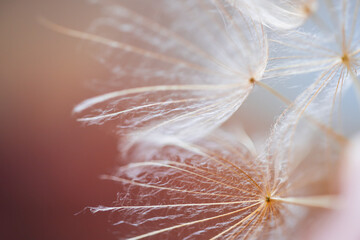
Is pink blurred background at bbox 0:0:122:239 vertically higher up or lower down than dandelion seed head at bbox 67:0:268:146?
higher up

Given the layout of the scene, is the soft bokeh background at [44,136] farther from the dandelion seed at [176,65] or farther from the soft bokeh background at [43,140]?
the dandelion seed at [176,65]

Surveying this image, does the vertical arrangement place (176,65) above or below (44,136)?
below

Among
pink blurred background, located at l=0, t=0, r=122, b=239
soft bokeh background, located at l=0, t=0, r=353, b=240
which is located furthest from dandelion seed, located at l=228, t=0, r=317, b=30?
pink blurred background, located at l=0, t=0, r=122, b=239

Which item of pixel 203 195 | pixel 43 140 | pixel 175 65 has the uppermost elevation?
pixel 43 140

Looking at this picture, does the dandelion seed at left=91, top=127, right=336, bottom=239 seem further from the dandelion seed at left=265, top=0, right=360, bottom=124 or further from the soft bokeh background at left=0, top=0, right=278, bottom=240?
the soft bokeh background at left=0, top=0, right=278, bottom=240

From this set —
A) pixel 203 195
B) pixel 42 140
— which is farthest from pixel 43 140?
pixel 203 195

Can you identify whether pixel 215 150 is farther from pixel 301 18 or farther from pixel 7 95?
pixel 7 95

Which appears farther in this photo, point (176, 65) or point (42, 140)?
point (42, 140)

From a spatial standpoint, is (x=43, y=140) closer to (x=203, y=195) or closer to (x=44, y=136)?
(x=44, y=136)

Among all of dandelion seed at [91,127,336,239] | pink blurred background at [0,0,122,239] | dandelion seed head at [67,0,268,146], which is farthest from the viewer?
pink blurred background at [0,0,122,239]
